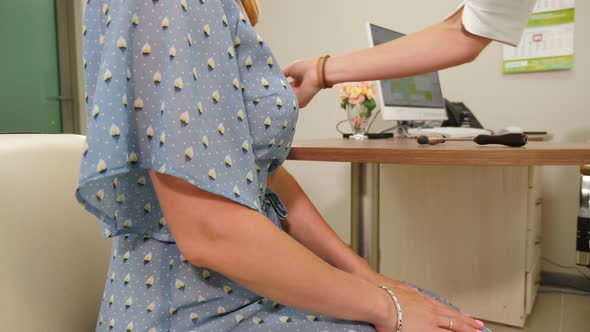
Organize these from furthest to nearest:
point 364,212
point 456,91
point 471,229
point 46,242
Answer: point 456,91 → point 471,229 → point 364,212 → point 46,242

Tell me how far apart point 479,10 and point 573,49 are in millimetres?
1623

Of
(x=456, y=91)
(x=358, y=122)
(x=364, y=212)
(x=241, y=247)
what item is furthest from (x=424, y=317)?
(x=456, y=91)

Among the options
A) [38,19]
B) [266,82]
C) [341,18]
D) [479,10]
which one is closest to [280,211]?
[266,82]

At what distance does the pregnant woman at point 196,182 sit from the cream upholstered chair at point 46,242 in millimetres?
85

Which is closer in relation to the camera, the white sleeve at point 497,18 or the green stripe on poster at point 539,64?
the white sleeve at point 497,18

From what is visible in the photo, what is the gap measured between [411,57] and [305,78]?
0.24 m

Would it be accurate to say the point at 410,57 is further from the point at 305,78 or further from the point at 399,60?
the point at 305,78

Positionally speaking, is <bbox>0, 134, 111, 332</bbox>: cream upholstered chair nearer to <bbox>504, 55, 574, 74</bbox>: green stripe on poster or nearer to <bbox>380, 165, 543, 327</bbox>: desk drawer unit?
<bbox>380, 165, 543, 327</bbox>: desk drawer unit

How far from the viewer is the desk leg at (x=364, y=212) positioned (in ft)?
5.13

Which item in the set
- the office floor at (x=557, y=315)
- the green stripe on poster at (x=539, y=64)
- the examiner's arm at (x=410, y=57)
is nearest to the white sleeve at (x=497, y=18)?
the examiner's arm at (x=410, y=57)

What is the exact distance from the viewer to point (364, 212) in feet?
5.15

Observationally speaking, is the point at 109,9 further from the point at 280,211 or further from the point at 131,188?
the point at 280,211

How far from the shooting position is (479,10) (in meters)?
0.92

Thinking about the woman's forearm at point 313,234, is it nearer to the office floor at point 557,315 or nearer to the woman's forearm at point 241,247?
the woman's forearm at point 241,247
